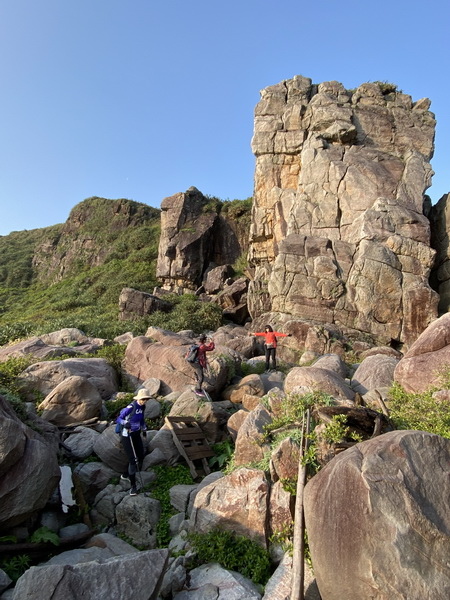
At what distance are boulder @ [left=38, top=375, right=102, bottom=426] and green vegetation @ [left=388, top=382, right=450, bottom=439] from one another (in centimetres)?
776

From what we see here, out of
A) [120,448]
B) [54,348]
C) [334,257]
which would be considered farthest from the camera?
[334,257]

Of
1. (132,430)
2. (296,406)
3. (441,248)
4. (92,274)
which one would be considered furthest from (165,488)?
(92,274)

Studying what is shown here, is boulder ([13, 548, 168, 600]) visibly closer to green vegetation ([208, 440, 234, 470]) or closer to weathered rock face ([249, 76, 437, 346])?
green vegetation ([208, 440, 234, 470])

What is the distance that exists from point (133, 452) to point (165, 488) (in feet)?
3.40

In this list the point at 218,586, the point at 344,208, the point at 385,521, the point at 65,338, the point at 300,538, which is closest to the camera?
the point at 385,521

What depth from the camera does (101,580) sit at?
477cm

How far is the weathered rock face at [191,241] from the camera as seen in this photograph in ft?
114

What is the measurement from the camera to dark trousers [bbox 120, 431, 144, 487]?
8.42 m

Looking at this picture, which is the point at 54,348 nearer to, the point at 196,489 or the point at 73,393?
the point at 73,393

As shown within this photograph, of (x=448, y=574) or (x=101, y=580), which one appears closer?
(x=448, y=574)

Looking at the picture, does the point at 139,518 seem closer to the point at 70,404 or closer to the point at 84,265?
the point at 70,404

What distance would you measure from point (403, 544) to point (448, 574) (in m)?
0.49

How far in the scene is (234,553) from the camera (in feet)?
20.5

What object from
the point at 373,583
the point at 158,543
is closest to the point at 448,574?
the point at 373,583
